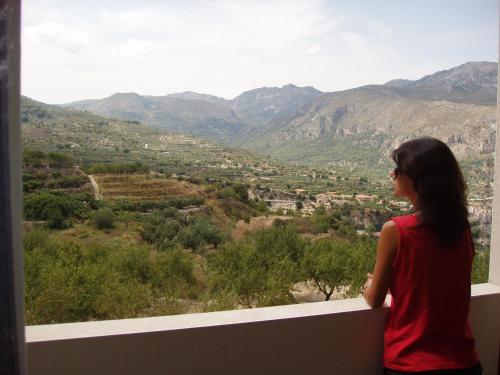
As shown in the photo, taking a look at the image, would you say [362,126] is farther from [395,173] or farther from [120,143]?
[395,173]

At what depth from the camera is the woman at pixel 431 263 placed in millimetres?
1294

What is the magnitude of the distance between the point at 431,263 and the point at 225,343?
2.40ft

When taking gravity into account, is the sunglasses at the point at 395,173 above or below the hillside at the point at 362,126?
below

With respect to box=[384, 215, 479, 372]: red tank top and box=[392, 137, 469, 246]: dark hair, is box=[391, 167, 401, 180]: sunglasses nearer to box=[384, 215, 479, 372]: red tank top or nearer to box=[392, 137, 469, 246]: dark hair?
box=[392, 137, 469, 246]: dark hair

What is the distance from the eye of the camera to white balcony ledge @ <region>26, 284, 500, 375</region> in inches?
57.3

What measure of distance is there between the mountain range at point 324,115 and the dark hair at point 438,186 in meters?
5.06

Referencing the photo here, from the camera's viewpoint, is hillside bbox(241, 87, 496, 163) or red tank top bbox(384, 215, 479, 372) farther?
hillside bbox(241, 87, 496, 163)

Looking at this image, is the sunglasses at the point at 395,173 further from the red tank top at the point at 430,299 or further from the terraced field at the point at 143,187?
the terraced field at the point at 143,187

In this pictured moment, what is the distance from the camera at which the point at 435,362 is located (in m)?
1.28

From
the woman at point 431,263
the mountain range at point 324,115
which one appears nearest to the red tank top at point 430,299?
the woman at point 431,263

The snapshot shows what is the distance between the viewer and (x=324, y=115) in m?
15.3

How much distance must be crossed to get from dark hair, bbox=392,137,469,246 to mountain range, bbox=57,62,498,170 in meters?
5.06

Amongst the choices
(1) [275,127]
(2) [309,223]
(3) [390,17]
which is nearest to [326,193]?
(2) [309,223]

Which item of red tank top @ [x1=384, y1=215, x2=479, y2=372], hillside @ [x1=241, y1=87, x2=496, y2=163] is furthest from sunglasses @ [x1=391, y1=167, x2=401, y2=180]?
hillside @ [x1=241, y1=87, x2=496, y2=163]
